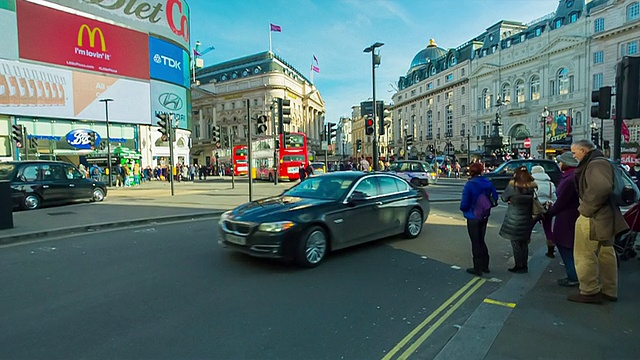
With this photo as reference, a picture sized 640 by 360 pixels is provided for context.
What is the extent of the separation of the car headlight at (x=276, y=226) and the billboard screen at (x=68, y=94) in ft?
119

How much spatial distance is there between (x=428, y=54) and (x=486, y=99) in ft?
106

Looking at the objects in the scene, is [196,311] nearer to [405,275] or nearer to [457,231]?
[405,275]

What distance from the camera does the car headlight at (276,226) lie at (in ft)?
17.3

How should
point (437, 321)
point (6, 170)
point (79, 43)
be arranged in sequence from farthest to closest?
point (79, 43) < point (6, 170) < point (437, 321)

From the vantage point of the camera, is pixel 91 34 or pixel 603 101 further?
pixel 91 34

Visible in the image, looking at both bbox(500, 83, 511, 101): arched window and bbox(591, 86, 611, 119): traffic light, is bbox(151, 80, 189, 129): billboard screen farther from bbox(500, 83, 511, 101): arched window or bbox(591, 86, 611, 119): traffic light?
bbox(500, 83, 511, 101): arched window

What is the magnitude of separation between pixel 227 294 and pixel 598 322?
13.0 ft

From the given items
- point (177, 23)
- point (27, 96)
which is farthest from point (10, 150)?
point (177, 23)

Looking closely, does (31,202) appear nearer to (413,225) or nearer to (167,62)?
(413,225)

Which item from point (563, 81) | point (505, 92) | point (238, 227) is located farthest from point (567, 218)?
point (505, 92)

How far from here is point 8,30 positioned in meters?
29.7

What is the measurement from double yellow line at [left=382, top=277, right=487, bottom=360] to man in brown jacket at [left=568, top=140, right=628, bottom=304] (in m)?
1.08

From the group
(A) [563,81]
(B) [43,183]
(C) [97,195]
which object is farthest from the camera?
(A) [563,81]

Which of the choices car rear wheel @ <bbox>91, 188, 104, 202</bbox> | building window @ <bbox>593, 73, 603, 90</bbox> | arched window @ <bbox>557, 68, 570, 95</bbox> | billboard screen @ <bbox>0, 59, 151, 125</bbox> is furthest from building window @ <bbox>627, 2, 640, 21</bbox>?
car rear wheel @ <bbox>91, 188, 104, 202</bbox>
